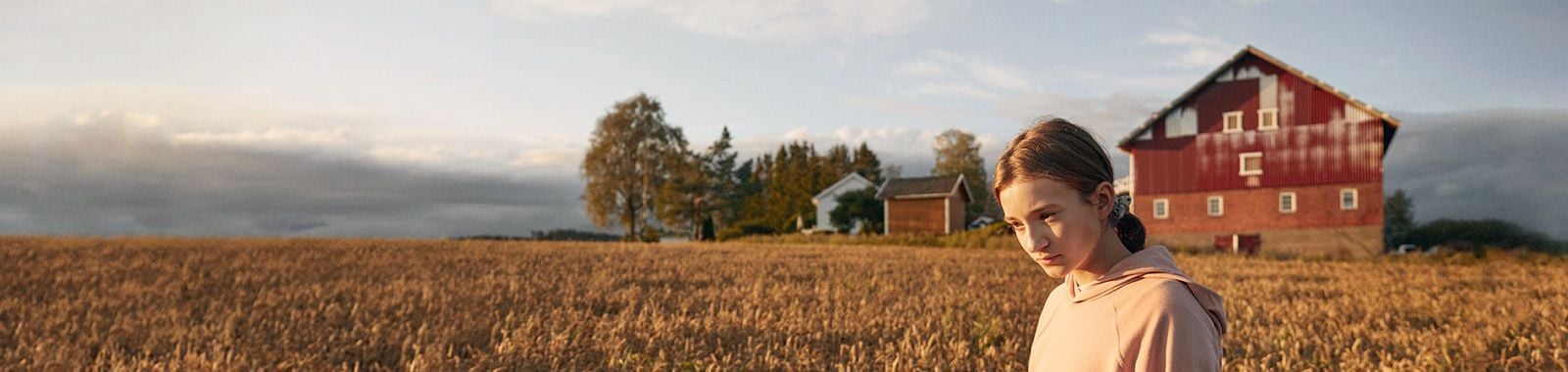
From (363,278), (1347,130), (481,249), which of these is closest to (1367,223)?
(1347,130)

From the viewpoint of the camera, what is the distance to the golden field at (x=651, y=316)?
20.6 ft

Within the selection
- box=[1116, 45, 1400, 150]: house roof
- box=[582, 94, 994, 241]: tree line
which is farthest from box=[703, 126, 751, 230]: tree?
box=[1116, 45, 1400, 150]: house roof

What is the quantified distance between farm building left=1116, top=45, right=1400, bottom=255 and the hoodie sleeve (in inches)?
1601

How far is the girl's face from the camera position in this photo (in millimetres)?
2551

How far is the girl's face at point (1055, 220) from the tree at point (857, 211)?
64.1 meters

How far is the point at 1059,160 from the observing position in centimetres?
254

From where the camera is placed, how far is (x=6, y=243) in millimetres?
20359

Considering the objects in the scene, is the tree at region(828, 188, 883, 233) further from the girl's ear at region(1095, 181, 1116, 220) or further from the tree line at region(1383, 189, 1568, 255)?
the girl's ear at region(1095, 181, 1116, 220)

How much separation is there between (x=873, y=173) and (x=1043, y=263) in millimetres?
103143

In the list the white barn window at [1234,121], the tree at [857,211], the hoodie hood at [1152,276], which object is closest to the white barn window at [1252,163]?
the white barn window at [1234,121]

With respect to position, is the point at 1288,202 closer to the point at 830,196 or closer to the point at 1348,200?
the point at 1348,200

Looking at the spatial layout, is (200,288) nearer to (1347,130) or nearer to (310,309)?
(310,309)

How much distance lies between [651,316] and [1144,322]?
648cm

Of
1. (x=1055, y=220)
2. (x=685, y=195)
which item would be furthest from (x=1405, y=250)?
(x=1055, y=220)
